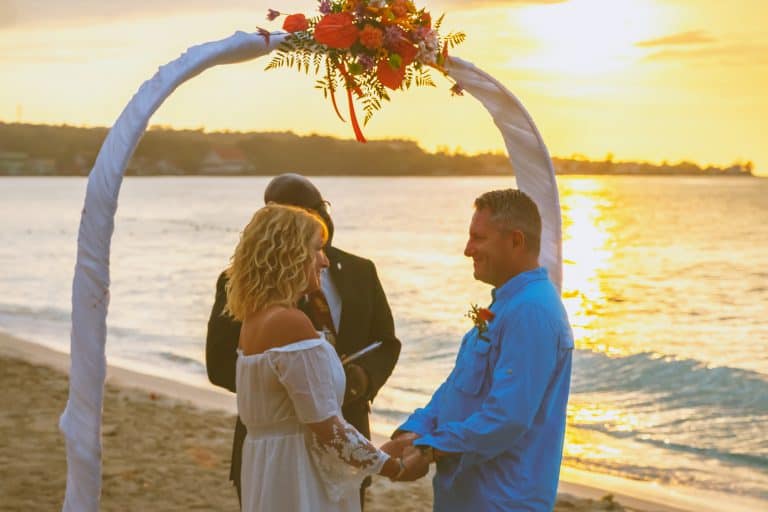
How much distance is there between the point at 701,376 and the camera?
20062 millimetres

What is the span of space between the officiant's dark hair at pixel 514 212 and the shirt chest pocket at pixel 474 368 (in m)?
0.38

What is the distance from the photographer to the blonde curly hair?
3.59 meters

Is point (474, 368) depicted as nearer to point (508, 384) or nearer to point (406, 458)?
point (508, 384)

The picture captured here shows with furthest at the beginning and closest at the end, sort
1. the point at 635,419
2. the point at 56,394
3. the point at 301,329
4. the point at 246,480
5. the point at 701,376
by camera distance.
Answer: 1. the point at 701,376
2. the point at 635,419
3. the point at 56,394
4. the point at 246,480
5. the point at 301,329

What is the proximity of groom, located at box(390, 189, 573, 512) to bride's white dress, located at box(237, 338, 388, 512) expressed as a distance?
0.29 metres

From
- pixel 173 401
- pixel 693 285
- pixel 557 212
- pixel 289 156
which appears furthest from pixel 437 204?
pixel 557 212

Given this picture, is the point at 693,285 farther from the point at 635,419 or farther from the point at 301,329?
the point at 301,329

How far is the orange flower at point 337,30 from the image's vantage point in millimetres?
4441

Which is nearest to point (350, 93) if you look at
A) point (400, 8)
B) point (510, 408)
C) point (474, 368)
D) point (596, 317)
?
point (400, 8)

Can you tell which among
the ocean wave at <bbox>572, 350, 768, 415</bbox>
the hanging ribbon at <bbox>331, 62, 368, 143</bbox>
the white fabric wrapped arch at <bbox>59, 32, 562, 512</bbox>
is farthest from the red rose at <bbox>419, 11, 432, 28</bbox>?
the ocean wave at <bbox>572, 350, 768, 415</bbox>

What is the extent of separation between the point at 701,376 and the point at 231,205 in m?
100

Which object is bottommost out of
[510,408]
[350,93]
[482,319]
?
[510,408]

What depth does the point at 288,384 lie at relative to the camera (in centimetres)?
358

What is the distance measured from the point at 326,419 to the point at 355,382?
92 centimetres
